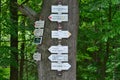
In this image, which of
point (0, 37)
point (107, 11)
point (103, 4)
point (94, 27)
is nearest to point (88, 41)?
point (94, 27)

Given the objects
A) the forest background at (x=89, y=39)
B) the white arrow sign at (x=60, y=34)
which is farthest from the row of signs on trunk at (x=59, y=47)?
the forest background at (x=89, y=39)

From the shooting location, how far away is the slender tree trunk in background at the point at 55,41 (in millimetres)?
5121

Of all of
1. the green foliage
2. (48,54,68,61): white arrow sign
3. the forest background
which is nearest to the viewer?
(48,54,68,61): white arrow sign

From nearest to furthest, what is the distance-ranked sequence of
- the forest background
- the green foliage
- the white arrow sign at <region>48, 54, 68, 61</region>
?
1. the white arrow sign at <region>48, 54, 68, 61</region>
2. the forest background
3. the green foliage

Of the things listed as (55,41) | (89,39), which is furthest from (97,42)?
(55,41)

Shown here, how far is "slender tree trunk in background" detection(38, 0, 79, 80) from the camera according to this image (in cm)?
512

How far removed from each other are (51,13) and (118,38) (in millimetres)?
3953

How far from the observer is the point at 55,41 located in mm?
5125

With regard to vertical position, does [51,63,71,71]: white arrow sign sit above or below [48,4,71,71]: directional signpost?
below

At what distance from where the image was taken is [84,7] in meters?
8.46

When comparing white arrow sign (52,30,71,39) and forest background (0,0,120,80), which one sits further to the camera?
forest background (0,0,120,80)

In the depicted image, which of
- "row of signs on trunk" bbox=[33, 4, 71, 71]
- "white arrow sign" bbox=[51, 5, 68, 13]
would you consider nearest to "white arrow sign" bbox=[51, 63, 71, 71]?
→ "row of signs on trunk" bbox=[33, 4, 71, 71]

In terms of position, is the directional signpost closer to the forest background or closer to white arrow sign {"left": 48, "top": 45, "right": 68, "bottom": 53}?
white arrow sign {"left": 48, "top": 45, "right": 68, "bottom": 53}

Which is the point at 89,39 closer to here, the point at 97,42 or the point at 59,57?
the point at 97,42
